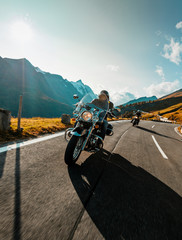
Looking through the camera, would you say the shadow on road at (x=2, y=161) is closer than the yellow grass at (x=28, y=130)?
Yes

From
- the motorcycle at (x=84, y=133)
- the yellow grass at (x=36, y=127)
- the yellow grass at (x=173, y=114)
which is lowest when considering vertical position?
the yellow grass at (x=36, y=127)

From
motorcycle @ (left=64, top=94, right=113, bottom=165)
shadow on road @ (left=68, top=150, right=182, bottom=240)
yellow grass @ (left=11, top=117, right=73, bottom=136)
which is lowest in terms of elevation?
yellow grass @ (left=11, top=117, right=73, bottom=136)

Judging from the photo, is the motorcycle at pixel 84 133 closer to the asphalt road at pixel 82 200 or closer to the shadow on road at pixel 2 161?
the asphalt road at pixel 82 200

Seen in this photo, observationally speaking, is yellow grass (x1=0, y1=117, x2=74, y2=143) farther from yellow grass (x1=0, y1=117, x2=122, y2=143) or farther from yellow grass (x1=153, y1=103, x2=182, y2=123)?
yellow grass (x1=153, y1=103, x2=182, y2=123)

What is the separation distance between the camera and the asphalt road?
143cm

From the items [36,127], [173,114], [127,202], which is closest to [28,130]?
[36,127]

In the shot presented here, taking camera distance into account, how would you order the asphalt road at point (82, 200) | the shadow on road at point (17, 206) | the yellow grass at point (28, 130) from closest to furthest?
the shadow on road at point (17, 206), the asphalt road at point (82, 200), the yellow grass at point (28, 130)

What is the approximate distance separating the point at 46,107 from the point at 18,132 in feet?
572

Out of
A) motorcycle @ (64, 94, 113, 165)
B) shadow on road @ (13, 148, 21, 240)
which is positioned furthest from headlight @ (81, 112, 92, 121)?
shadow on road @ (13, 148, 21, 240)

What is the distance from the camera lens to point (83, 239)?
134cm

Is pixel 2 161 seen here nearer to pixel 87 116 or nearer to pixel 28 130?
pixel 87 116

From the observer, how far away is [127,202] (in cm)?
203

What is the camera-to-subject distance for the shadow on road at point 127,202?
5.15ft

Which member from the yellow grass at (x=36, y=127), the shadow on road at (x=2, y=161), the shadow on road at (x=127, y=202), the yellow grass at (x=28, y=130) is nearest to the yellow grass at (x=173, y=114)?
the yellow grass at (x=36, y=127)
